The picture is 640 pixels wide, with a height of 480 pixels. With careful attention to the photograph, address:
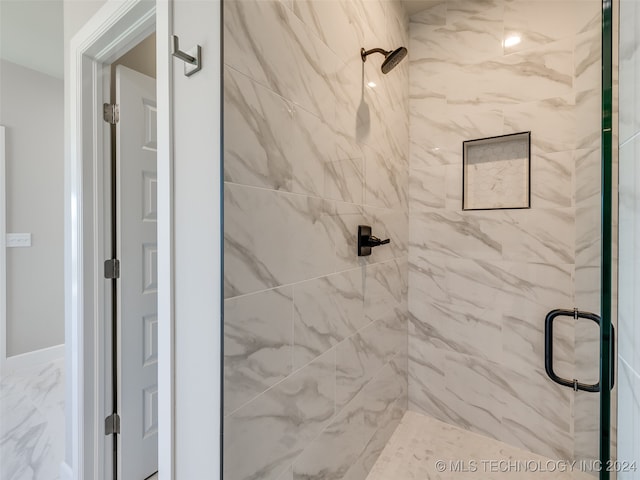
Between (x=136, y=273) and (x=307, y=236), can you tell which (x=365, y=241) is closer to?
(x=307, y=236)

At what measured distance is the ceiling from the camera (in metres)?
1.85

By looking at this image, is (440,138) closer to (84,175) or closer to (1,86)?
(84,175)

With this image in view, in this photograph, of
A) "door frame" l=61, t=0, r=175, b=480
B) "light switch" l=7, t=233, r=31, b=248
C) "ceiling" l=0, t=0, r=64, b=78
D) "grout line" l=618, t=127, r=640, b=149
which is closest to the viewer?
"grout line" l=618, t=127, r=640, b=149

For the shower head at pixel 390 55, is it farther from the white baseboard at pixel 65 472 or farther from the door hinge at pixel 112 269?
the white baseboard at pixel 65 472

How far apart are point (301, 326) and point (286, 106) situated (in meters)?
0.73

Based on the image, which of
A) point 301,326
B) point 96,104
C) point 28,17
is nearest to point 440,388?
point 301,326

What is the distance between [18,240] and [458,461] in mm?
3647

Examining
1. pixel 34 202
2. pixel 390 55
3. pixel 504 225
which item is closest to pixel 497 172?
pixel 504 225

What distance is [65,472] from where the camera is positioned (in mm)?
1415

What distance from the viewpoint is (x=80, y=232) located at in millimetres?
1289

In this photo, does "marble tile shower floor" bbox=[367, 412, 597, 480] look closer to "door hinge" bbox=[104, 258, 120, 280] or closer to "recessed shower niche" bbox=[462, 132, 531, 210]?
"recessed shower niche" bbox=[462, 132, 531, 210]

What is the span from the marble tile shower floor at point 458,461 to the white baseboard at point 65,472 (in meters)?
1.41

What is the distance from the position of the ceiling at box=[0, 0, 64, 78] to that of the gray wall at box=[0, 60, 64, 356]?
19cm

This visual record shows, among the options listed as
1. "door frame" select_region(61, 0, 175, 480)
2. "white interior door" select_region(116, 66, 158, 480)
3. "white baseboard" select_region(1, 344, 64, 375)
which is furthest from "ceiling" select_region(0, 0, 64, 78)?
"white baseboard" select_region(1, 344, 64, 375)
